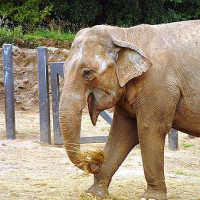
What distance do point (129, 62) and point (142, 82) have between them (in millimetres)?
242

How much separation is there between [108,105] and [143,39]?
78cm

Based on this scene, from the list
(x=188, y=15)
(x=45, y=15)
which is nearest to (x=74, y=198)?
(x=45, y=15)

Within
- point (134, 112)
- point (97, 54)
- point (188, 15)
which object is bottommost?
point (188, 15)

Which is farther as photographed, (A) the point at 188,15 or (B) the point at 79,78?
(A) the point at 188,15

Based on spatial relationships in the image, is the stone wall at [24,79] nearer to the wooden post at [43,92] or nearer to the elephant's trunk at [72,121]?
the wooden post at [43,92]

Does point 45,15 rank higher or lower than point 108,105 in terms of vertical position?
lower

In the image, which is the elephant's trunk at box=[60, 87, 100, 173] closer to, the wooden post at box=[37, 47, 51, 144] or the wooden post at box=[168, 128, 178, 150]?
the wooden post at box=[37, 47, 51, 144]

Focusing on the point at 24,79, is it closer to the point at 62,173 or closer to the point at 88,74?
the point at 62,173

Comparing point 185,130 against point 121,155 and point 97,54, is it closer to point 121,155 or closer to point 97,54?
point 121,155

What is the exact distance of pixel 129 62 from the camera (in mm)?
7430

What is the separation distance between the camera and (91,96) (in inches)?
293

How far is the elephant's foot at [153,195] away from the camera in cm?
765

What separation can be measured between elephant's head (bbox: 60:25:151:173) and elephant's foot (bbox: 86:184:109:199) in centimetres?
75

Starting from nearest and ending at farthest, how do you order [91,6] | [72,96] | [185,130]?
[72,96] < [185,130] < [91,6]
